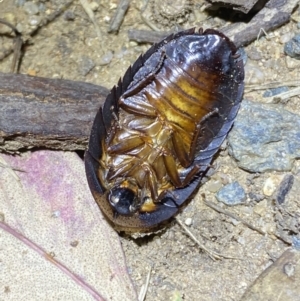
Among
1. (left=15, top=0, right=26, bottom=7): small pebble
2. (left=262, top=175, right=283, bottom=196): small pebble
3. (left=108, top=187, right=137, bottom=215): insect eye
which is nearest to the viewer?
(left=108, top=187, right=137, bottom=215): insect eye

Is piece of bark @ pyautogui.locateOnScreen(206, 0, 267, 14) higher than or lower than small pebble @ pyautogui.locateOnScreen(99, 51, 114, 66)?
higher

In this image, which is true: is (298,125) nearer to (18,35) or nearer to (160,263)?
(160,263)

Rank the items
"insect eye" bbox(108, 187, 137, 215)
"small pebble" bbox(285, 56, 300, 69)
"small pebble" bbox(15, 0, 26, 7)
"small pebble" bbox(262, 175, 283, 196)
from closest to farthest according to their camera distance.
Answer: "insect eye" bbox(108, 187, 137, 215) < "small pebble" bbox(262, 175, 283, 196) < "small pebble" bbox(285, 56, 300, 69) < "small pebble" bbox(15, 0, 26, 7)

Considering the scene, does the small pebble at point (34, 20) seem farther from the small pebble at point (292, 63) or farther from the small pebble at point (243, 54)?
the small pebble at point (292, 63)

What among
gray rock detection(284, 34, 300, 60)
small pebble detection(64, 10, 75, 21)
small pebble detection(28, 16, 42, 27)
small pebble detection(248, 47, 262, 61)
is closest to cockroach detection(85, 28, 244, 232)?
small pebble detection(248, 47, 262, 61)

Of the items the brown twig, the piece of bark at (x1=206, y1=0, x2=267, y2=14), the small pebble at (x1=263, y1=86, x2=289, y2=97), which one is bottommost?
the brown twig

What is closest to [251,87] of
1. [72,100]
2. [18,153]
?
[72,100]

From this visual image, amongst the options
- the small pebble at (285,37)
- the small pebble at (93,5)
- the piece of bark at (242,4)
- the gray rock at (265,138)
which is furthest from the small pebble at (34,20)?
the small pebble at (285,37)

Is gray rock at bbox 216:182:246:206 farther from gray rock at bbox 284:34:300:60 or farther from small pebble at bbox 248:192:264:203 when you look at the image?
gray rock at bbox 284:34:300:60
